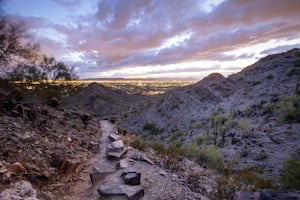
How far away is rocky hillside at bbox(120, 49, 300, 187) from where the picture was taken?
14117 millimetres

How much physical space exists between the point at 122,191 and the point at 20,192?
251 cm

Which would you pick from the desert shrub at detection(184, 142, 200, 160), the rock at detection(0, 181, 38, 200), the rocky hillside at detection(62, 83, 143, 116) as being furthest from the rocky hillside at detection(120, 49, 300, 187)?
the rocky hillside at detection(62, 83, 143, 116)

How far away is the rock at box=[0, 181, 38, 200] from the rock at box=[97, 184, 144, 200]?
6.07ft

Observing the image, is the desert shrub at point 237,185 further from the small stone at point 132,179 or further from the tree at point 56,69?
the tree at point 56,69

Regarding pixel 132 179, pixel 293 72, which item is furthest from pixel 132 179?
pixel 293 72

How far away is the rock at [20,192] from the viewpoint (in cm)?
505

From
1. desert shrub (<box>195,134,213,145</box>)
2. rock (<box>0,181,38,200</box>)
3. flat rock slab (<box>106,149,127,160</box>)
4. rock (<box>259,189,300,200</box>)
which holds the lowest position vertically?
desert shrub (<box>195,134,213,145</box>)

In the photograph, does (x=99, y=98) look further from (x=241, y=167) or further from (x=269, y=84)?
(x=241, y=167)

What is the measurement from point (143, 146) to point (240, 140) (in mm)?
7744

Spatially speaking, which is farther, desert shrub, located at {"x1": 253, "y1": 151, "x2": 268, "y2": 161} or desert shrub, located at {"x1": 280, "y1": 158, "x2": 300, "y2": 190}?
desert shrub, located at {"x1": 253, "y1": 151, "x2": 268, "y2": 161}

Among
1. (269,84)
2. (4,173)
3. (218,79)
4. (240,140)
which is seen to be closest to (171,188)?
(4,173)

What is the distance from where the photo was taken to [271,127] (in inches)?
645

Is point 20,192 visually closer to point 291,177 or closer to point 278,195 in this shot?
point 278,195

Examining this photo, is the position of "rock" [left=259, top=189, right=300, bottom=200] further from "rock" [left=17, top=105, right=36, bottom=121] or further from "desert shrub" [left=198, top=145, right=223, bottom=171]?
"rock" [left=17, top=105, right=36, bottom=121]
